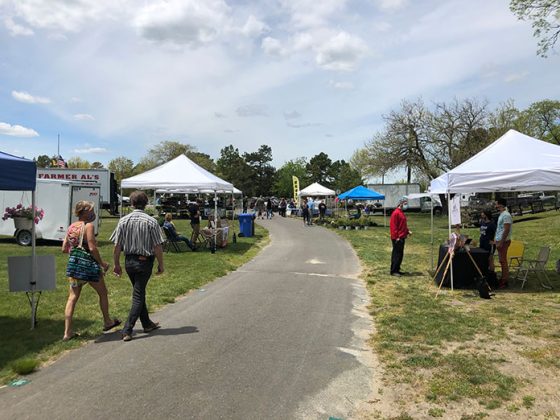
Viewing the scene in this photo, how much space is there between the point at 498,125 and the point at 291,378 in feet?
126

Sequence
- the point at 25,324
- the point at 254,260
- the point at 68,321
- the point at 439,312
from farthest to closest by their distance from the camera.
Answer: the point at 254,260
the point at 439,312
the point at 25,324
the point at 68,321

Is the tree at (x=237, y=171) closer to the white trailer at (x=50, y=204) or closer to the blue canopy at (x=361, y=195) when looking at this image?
the blue canopy at (x=361, y=195)

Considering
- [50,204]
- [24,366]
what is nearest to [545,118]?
[50,204]

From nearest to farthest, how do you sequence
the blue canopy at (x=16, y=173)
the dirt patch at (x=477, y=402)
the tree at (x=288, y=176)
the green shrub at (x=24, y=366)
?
the dirt patch at (x=477, y=402) → the green shrub at (x=24, y=366) → the blue canopy at (x=16, y=173) → the tree at (x=288, y=176)

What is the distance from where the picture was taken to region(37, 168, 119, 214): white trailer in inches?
1200

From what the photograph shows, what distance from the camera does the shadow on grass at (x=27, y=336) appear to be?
16.3ft

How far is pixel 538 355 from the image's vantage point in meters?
4.94

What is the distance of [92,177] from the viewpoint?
104 feet

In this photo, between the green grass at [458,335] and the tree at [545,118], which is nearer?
the green grass at [458,335]

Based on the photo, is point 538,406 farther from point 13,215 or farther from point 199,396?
point 13,215

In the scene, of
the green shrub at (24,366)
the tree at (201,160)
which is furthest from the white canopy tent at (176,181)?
the tree at (201,160)

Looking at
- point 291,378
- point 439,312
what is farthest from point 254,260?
point 291,378

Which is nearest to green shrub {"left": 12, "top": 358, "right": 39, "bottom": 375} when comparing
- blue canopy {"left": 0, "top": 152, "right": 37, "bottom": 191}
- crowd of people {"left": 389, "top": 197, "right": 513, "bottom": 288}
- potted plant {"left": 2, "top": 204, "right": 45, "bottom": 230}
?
blue canopy {"left": 0, "top": 152, "right": 37, "bottom": 191}

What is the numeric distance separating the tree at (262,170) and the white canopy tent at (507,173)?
96.4 m
